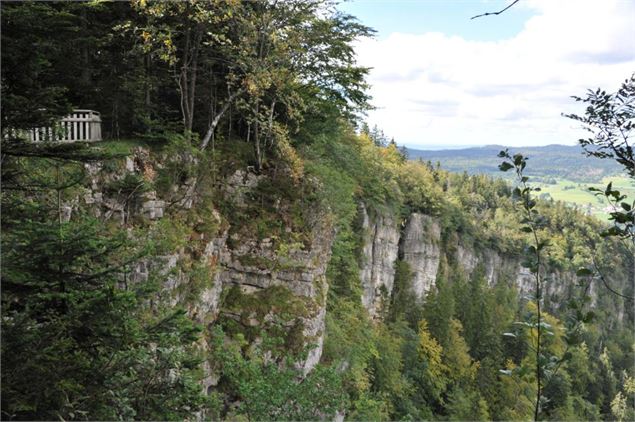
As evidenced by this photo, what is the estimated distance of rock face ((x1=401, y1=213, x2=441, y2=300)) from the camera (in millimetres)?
42031

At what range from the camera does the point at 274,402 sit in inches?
288

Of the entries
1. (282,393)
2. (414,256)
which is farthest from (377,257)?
(282,393)

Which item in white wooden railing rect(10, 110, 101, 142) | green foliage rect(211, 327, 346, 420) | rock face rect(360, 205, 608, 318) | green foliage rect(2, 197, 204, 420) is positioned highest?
white wooden railing rect(10, 110, 101, 142)

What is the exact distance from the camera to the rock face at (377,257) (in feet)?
111

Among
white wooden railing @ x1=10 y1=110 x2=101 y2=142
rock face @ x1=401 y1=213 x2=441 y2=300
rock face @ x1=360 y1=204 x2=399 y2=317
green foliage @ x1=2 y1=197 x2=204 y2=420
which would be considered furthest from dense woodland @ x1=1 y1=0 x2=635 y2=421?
rock face @ x1=401 y1=213 x2=441 y2=300

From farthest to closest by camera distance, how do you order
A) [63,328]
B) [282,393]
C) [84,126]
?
[84,126]
[282,393]
[63,328]

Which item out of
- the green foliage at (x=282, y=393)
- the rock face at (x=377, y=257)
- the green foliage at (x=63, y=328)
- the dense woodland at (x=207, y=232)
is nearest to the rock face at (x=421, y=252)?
the rock face at (x=377, y=257)

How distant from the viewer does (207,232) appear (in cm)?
1239

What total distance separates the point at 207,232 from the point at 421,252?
3229 centimetres

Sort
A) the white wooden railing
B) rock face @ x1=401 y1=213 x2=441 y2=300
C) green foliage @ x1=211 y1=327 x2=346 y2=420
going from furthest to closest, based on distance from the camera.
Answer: rock face @ x1=401 y1=213 x2=441 y2=300
the white wooden railing
green foliage @ x1=211 y1=327 x2=346 y2=420

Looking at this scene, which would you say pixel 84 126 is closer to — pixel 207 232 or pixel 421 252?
pixel 207 232

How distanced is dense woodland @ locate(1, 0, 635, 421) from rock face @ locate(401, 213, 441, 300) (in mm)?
5072

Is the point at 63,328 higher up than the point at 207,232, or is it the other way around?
the point at 63,328

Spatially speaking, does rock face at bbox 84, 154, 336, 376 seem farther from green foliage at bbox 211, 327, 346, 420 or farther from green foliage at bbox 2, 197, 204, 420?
green foliage at bbox 2, 197, 204, 420
